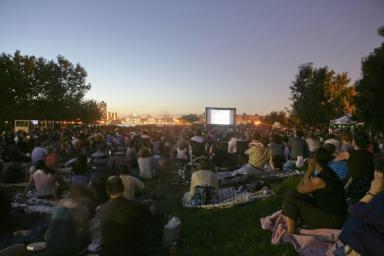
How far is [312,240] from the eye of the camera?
5.16m

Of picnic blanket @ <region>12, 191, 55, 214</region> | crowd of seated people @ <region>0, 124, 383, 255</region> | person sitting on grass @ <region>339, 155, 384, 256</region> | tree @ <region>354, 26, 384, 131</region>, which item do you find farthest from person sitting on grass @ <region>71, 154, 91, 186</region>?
tree @ <region>354, 26, 384, 131</region>

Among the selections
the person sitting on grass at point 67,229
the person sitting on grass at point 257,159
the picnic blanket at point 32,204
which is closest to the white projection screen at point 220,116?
the person sitting on grass at point 257,159

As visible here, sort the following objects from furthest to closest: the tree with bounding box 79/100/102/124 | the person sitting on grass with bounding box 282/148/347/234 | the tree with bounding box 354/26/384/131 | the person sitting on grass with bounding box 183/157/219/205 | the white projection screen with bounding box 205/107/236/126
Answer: the tree with bounding box 79/100/102/124, the white projection screen with bounding box 205/107/236/126, the tree with bounding box 354/26/384/131, the person sitting on grass with bounding box 183/157/219/205, the person sitting on grass with bounding box 282/148/347/234

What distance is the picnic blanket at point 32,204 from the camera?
8.47 m

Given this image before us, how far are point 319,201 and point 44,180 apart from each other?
6.34 metres

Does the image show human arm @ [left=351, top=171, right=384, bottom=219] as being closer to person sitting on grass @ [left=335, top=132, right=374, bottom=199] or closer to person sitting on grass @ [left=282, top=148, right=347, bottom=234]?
person sitting on grass @ [left=282, top=148, right=347, bottom=234]

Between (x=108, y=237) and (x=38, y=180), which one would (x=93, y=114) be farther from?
(x=108, y=237)

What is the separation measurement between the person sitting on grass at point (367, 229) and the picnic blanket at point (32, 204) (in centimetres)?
624

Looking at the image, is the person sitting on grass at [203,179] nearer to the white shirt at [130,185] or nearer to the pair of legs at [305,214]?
the white shirt at [130,185]

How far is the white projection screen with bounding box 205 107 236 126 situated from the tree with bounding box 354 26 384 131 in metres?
10.8

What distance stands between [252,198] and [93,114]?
247 feet

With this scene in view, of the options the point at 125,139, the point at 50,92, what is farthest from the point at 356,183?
the point at 50,92

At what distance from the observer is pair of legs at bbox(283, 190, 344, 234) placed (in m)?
5.29

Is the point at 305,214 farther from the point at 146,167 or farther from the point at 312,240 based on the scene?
the point at 146,167
